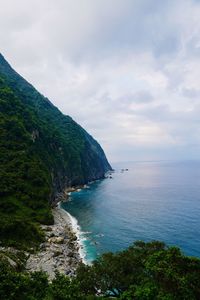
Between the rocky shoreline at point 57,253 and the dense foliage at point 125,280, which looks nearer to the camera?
the dense foliage at point 125,280

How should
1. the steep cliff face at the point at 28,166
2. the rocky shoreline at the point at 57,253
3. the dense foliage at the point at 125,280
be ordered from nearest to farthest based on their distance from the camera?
the dense foliage at the point at 125,280 < the rocky shoreline at the point at 57,253 < the steep cliff face at the point at 28,166

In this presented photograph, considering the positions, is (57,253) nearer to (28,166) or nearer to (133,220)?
(133,220)

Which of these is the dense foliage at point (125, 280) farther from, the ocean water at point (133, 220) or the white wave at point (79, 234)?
the ocean water at point (133, 220)

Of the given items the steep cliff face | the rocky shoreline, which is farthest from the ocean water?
the steep cliff face

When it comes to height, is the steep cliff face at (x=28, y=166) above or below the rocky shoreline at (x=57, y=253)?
above

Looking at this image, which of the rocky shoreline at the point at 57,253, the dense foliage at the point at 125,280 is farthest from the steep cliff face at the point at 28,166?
the dense foliage at the point at 125,280

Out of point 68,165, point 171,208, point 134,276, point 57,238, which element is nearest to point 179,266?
point 134,276

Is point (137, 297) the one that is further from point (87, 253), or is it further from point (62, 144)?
point (62, 144)

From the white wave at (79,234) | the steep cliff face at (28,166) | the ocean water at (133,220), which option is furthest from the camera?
the steep cliff face at (28,166)

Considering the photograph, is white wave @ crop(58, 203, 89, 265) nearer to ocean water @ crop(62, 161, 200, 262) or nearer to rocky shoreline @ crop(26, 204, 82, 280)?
ocean water @ crop(62, 161, 200, 262)
